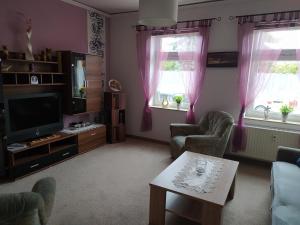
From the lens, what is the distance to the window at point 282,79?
3164 millimetres

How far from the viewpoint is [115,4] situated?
388cm

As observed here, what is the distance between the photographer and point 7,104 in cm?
269

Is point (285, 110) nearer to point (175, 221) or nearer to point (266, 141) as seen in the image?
point (266, 141)

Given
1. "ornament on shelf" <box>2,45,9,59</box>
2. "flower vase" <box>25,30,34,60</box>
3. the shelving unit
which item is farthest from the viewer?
"flower vase" <box>25,30,34,60</box>

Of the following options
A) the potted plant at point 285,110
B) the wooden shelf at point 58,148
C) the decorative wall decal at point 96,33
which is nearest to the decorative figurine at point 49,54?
the decorative wall decal at point 96,33

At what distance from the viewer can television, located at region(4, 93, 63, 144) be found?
9.08 ft

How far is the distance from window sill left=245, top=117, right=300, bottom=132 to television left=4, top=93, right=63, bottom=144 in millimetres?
3067

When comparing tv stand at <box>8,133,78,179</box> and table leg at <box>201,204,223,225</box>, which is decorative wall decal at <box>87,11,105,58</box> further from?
table leg at <box>201,204,223,225</box>

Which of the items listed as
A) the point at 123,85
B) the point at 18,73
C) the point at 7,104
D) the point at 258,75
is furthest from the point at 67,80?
the point at 258,75

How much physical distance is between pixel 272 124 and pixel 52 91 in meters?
3.55

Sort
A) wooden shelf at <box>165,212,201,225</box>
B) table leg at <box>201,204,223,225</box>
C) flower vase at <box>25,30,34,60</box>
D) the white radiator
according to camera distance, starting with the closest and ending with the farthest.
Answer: table leg at <box>201,204,223,225</box>
wooden shelf at <box>165,212,201,225</box>
flower vase at <box>25,30,34,60</box>
the white radiator

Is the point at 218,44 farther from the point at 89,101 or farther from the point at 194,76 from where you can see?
the point at 89,101

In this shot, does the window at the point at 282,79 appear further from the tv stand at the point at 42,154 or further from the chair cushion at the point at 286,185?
the tv stand at the point at 42,154

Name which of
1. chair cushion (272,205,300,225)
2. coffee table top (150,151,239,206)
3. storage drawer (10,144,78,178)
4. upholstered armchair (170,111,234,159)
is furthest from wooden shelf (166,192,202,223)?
storage drawer (10,144,78,178)
